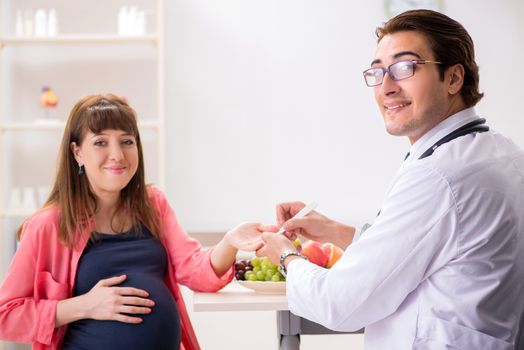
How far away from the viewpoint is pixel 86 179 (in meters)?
2.17

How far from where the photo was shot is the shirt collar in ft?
5.01

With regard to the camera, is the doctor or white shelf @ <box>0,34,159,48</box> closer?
the doctor

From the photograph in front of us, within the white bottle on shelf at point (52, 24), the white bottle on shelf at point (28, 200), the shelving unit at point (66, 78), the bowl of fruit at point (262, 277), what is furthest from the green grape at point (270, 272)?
the white bottle on shelf at point (52, 24)

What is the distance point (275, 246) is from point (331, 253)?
10.7 inches

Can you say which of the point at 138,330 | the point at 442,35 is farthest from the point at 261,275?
the point at 442,35

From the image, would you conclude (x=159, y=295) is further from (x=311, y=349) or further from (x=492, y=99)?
(x=492, y=99)

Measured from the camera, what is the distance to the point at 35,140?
395cm

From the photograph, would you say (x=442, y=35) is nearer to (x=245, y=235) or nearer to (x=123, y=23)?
(x=245, y=235)

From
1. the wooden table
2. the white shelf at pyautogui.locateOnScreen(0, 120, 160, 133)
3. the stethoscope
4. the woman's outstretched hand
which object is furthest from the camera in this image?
the white shelf at pyautogui.locateOnScreen(0, 120, 160, 133)

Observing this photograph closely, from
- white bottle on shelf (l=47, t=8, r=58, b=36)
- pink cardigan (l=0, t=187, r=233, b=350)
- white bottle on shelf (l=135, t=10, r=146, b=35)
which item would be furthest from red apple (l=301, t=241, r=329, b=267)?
white bottle on shelf (l=47, t=8, r=58, b=36)

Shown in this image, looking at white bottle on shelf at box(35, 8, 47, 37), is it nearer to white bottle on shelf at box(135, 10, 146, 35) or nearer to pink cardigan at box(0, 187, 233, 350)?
white bottle on shelf at box(135, 10, 146, 35)

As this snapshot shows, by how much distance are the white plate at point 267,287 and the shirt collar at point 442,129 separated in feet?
1.97

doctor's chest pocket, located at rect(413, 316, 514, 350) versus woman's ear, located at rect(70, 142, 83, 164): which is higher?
woman's ear, located at rect(70, 142, 83, 164)

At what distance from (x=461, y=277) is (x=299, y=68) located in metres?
2.71
